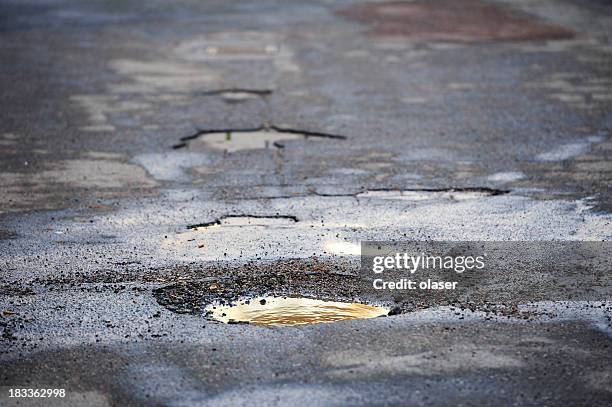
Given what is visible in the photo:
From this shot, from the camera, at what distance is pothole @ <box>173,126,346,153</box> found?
1255cm

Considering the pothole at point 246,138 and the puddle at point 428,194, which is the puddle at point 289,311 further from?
the pothole at point 246,138

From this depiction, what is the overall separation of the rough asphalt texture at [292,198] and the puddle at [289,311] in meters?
0.16

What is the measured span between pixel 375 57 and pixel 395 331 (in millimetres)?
11221

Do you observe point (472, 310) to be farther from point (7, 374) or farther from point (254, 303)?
point (7, 374)

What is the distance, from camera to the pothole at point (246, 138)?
12547 millimetres

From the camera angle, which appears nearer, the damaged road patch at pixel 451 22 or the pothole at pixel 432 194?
the pothole at pixel 432 194

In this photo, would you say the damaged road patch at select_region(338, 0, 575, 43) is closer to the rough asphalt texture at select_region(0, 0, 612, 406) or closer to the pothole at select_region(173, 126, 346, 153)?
the rough asphalt texture at select_region(0, 0, 612, 406)

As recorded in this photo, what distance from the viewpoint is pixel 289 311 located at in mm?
7633

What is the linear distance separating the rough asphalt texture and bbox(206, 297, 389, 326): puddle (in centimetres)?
16

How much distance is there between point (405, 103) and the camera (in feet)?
48.0

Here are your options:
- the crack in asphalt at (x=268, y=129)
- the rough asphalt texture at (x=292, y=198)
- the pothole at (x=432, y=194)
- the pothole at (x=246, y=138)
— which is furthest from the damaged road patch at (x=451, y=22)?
the pothole at (x=432, y=194)

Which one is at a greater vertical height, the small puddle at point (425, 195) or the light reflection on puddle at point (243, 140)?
the small puddle at point (425, 195)

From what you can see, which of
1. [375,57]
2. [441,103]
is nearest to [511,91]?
[441,103]

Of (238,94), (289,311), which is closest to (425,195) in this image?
(289,311)
